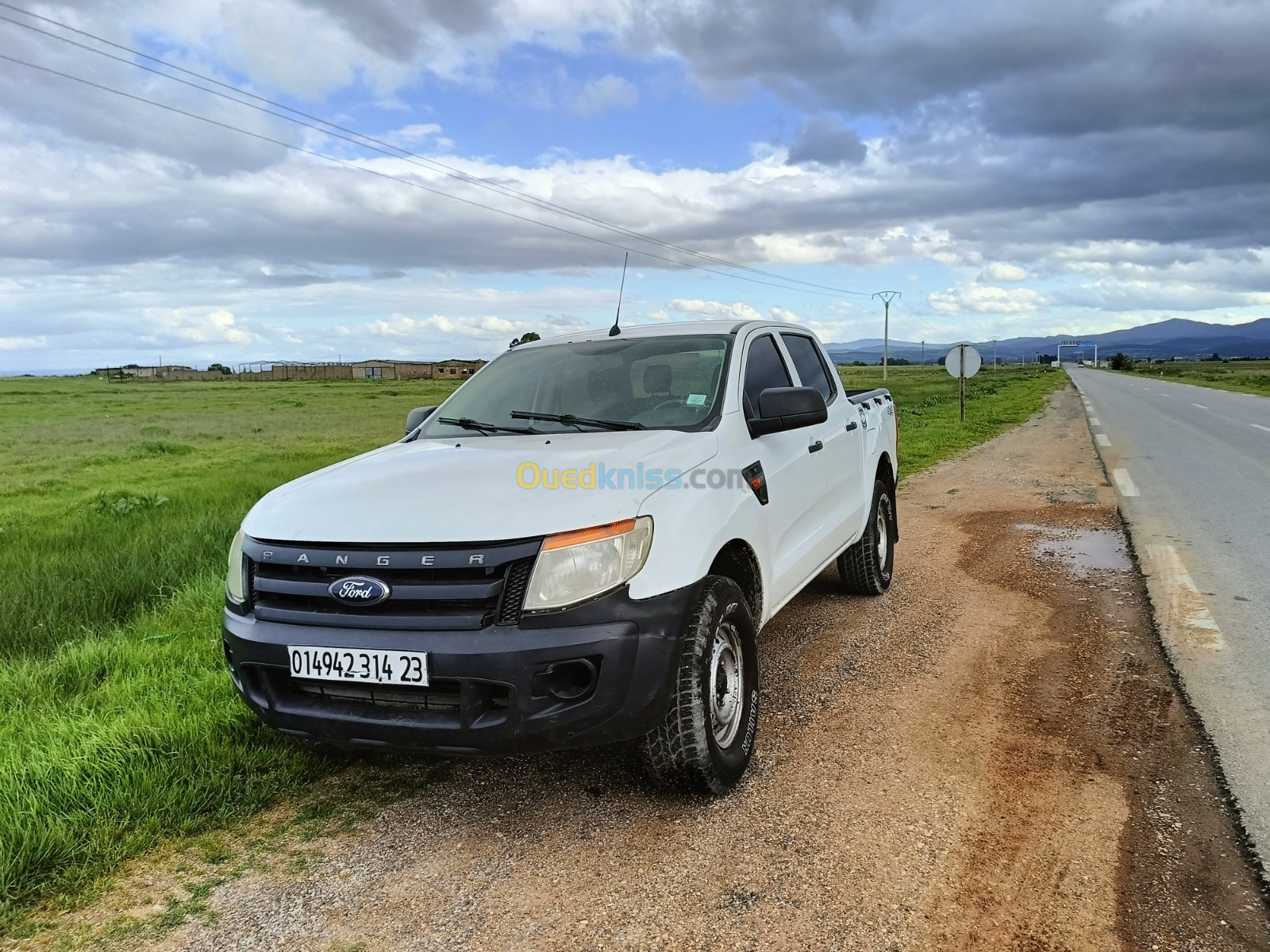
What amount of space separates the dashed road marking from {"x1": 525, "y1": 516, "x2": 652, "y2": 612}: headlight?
12.2 ft

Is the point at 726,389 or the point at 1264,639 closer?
the point at 726,389

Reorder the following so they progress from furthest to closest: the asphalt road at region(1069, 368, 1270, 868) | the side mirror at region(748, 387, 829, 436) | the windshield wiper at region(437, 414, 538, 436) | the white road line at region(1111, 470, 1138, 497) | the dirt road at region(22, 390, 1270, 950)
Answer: the white road line at region(1111, 470, 1138, 497)
the windshield wiper at region(437, 414, 538, 436)
the side mirror at region(748, 387, 829, 436)
the asphalt road at region(1069, 368, 1270, 868)
the dirt road at region(22, 390, 1270, 950)

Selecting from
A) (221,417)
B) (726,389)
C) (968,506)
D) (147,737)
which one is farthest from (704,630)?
(221,417)

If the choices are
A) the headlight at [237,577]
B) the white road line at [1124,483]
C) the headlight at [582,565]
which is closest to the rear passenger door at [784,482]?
the headlight at [582,565]

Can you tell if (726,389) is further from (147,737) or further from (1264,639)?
(1264,639)

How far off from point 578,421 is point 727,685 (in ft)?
4.55

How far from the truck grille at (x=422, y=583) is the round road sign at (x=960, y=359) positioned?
22.7 meters

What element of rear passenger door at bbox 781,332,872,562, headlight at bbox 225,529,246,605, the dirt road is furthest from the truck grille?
rear passenger door at bbox 781,332,872,562

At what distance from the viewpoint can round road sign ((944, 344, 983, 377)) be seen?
2355cm

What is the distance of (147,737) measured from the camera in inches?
144

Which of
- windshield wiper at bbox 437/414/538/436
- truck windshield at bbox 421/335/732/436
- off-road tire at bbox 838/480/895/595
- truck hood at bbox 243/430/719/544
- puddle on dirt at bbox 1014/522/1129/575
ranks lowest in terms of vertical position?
puddle on dirt at bbox 1014/522/1129/575

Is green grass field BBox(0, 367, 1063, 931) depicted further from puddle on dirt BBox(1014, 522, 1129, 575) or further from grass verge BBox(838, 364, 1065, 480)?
puddle on dirt BBox(1014, 522, 1129, 575)

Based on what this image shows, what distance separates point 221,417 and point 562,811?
114ft

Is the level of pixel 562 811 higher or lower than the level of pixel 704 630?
lower
